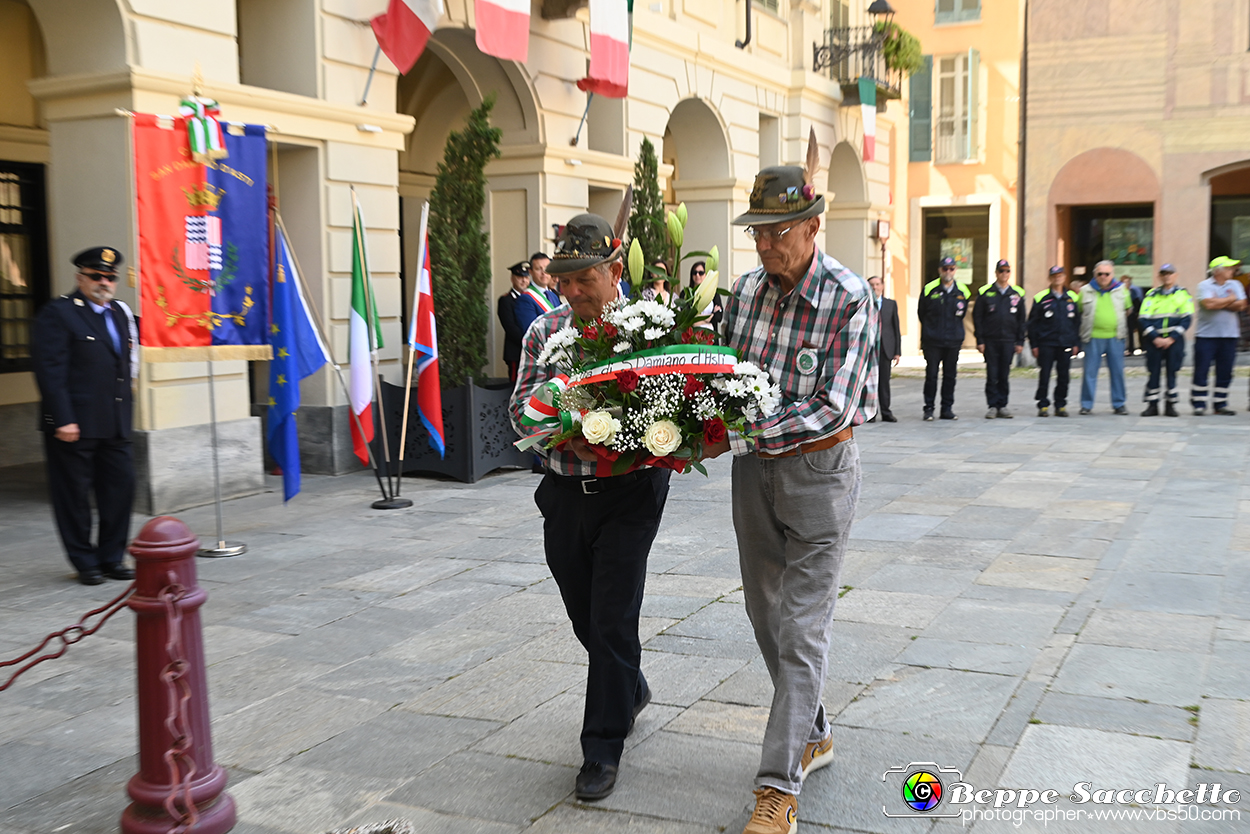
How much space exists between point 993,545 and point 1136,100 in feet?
67.4

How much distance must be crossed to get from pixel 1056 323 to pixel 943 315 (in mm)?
1383

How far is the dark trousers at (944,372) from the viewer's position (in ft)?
49.2

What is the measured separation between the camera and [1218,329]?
1402cm

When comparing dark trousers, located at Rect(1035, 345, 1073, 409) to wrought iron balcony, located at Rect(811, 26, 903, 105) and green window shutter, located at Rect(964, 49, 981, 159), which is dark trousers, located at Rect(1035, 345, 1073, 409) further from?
green window shutter, located at Rect(964, 49, 981, 159)

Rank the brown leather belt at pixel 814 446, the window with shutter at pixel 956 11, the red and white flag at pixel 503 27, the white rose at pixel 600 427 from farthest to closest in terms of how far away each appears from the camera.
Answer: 1. the window with shutter at pixel 956 11
2. the red and white flag at pixel 503 27
3. the brown leather belt at pixel 814 446
4. the white rose at pixel 600 427

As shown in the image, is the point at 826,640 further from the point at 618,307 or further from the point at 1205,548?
the point at 1205,548

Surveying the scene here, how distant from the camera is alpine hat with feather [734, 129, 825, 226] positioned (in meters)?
3.70

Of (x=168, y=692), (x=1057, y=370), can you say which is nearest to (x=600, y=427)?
(x=168, y=692)

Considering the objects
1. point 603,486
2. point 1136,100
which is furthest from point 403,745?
point 1136,100

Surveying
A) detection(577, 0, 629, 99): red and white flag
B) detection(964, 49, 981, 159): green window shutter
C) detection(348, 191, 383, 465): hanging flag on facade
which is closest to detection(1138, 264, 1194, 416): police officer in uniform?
detection(577, 0, 629, 99): red and white flag

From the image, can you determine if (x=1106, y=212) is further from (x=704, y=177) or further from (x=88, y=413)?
(x=88, y=413)

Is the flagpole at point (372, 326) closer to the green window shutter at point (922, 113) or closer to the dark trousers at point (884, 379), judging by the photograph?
the dark trousers at point (884, 379)

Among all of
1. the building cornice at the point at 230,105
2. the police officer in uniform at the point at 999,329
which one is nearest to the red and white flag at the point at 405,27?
the building cornice at the point at 230,105

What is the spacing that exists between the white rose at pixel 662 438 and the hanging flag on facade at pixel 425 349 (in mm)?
6222
